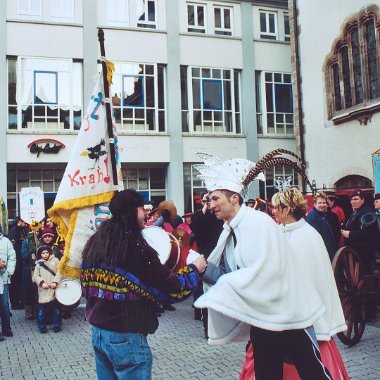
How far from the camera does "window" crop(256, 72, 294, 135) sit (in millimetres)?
21422

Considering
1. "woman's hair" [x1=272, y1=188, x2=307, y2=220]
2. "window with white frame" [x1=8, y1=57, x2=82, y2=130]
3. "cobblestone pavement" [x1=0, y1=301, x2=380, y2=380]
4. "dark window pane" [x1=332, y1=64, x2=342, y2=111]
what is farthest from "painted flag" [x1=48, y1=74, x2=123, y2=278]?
"window with white frame" [x1=8, y1=57, x2=82, y2=130]

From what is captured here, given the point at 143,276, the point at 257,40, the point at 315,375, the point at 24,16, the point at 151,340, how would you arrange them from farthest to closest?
the point at 257,40
the point at 24,16
the point at 151,340
the point at 315,375
the point at 143,276

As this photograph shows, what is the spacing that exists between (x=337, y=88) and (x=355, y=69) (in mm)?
1041

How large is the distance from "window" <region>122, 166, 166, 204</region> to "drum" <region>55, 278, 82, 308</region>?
37.9ft

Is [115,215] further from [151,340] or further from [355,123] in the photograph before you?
[355,123]

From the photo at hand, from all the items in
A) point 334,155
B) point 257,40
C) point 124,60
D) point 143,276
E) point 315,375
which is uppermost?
point 257,40

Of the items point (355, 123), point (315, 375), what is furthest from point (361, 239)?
point (355, 123)

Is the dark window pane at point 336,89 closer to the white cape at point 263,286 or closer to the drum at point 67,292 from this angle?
the drum at point 67,292

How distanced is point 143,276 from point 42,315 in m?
5.71

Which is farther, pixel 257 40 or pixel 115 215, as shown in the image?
pixel 257 40

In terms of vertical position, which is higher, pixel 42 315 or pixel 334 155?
pixel 334 155

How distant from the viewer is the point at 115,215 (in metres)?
3.20

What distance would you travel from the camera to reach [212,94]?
2064 centimetres

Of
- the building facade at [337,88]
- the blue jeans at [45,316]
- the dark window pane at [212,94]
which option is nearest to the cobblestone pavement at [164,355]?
the blue jeans at [45,316]
